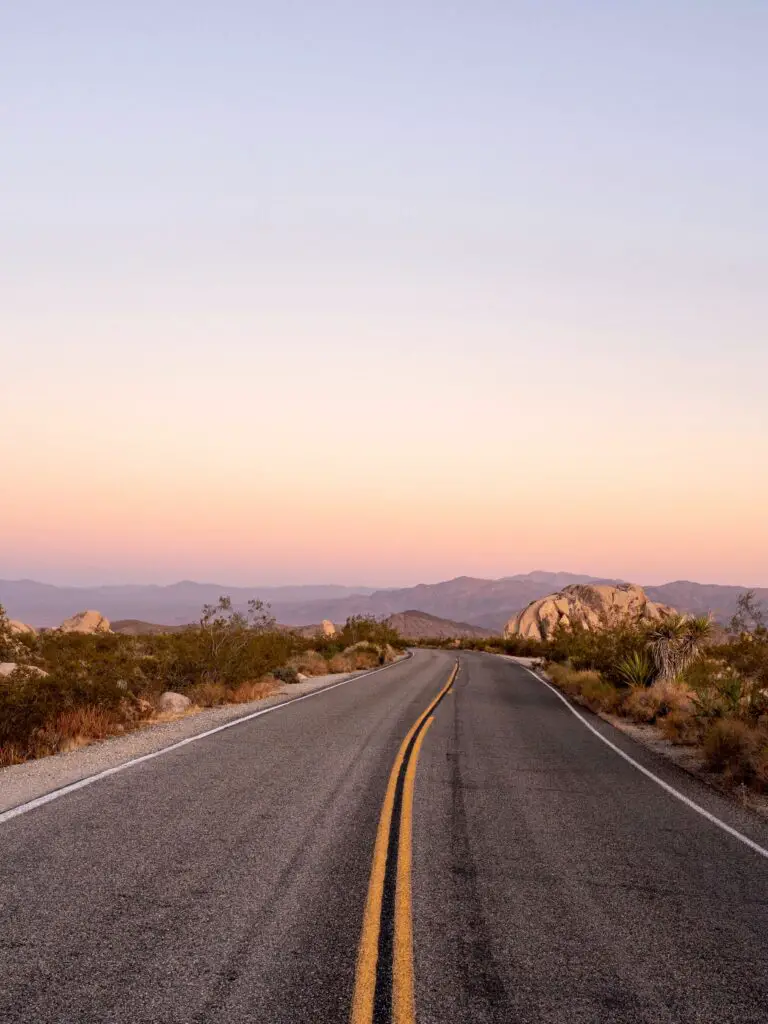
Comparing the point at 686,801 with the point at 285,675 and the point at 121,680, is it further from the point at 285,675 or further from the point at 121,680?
the point at 285,675

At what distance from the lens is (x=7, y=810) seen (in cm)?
845

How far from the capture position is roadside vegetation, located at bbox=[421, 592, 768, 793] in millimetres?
13719

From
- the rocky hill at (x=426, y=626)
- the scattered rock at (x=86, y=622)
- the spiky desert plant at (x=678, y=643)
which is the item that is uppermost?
the spiky desert plant at (x=678, y=643)

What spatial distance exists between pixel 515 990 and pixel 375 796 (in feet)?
16.8

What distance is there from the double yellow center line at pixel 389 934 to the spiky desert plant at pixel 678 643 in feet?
55.5

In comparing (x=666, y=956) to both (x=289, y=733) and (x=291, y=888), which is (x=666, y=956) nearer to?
(x=291, y=888)

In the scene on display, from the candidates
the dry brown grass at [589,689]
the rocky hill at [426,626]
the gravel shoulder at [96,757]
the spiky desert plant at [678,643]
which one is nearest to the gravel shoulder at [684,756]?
the dry brown grass at [589,689]

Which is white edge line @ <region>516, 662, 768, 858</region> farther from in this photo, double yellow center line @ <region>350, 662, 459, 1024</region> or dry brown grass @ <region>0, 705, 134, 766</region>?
dry brown grass @ <region>0, 705, 134, 766</region>

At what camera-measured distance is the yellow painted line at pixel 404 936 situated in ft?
14.7

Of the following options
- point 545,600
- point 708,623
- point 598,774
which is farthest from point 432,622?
point 598,774

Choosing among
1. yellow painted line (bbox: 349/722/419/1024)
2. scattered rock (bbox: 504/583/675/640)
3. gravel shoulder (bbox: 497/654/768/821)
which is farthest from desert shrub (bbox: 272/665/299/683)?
scattered rock (bbox: 504/583/675/640)

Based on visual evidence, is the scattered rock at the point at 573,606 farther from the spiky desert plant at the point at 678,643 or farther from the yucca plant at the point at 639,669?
the spiky desert plant at the point at 678,643

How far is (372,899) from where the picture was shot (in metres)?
6.18

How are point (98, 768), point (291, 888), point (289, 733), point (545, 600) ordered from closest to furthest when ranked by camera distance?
point (291, 888), point (98, 768), point (289, 733), point (545, 600)
